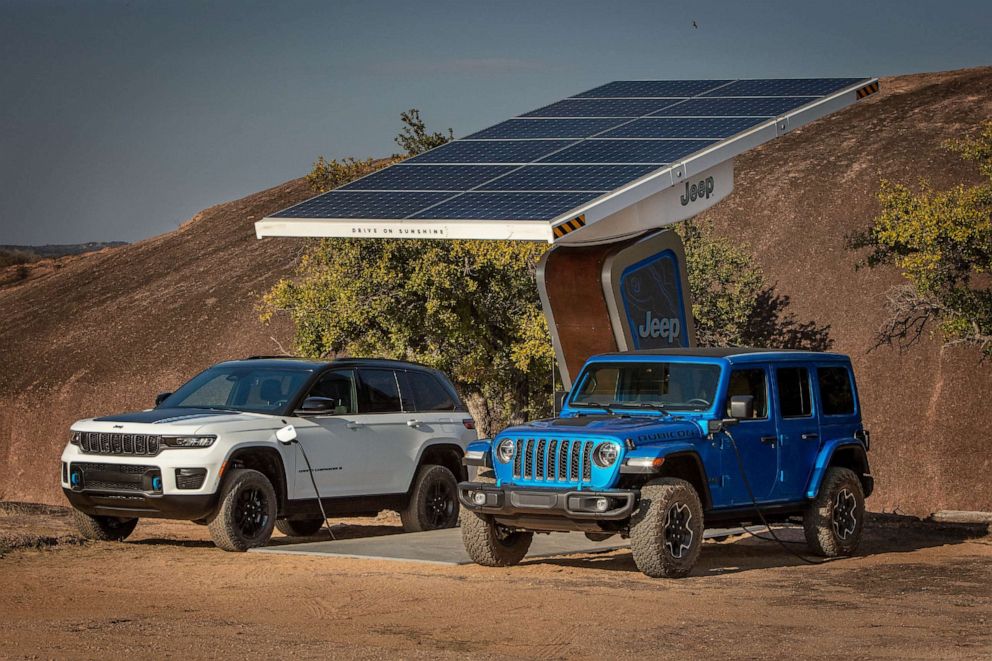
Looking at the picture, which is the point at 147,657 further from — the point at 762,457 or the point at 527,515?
the point at 762,457

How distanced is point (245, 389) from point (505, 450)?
12.7 feet

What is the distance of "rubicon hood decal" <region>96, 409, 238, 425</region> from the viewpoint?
1393 cm

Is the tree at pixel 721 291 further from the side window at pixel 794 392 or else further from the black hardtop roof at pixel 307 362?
the side window at pixel 794 392

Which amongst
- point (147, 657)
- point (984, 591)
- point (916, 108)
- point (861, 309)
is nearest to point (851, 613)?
point (984, 591)

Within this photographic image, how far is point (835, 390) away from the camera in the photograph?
1499 cm

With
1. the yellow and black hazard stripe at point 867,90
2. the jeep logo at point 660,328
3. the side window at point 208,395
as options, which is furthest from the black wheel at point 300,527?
the yellow and black hazard stripe at point 867,90

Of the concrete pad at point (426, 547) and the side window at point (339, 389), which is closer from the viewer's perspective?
the concrete pad at point (426, 547)

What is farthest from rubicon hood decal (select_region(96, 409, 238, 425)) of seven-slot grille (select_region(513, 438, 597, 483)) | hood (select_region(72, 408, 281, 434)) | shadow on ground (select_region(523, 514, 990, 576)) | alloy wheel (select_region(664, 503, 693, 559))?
alloy wheel (select_region(664, 503, 693, 559))

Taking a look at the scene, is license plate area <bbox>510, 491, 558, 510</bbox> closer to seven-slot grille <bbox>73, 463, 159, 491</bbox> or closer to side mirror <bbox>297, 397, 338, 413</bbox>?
side mirror <bbox>297, 397, 338, 413</bbox>

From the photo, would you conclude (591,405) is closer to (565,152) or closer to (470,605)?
(470,605)

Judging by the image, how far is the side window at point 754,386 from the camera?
13508 mm

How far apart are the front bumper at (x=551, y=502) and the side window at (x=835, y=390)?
376 centimetres

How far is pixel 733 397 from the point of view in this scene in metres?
12.9

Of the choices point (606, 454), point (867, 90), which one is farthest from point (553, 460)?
point (867, 90)
